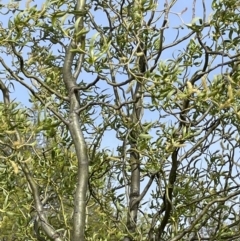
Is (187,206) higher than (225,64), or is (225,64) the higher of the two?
(225,64)

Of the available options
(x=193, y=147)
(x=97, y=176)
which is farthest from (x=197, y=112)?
(x=97, y=176)

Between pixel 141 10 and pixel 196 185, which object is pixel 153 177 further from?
pixel 141 10

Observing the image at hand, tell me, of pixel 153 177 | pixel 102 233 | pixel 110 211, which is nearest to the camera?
pixel 153 177

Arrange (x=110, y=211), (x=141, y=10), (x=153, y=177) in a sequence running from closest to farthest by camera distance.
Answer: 1. (x=141, y=10)
2. (x=153, y=177)
3. (x=110, y=211)

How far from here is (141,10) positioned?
1.91 metres

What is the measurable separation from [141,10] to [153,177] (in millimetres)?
747

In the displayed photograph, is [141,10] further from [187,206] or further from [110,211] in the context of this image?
[110,211]

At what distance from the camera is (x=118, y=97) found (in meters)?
2.50

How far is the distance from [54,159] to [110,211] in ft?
1.42

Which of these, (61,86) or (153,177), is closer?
(153,177)

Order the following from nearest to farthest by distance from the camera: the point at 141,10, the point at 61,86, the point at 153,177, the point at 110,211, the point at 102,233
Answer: the point at 141,10, the point at 153,177, the point at 102,233, the point at 110,211, the point at 61,86

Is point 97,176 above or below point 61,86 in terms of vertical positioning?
below

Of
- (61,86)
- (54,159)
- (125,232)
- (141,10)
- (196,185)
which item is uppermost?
(61,86)

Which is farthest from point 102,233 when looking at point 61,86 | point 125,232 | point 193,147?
Result: point 61,86
